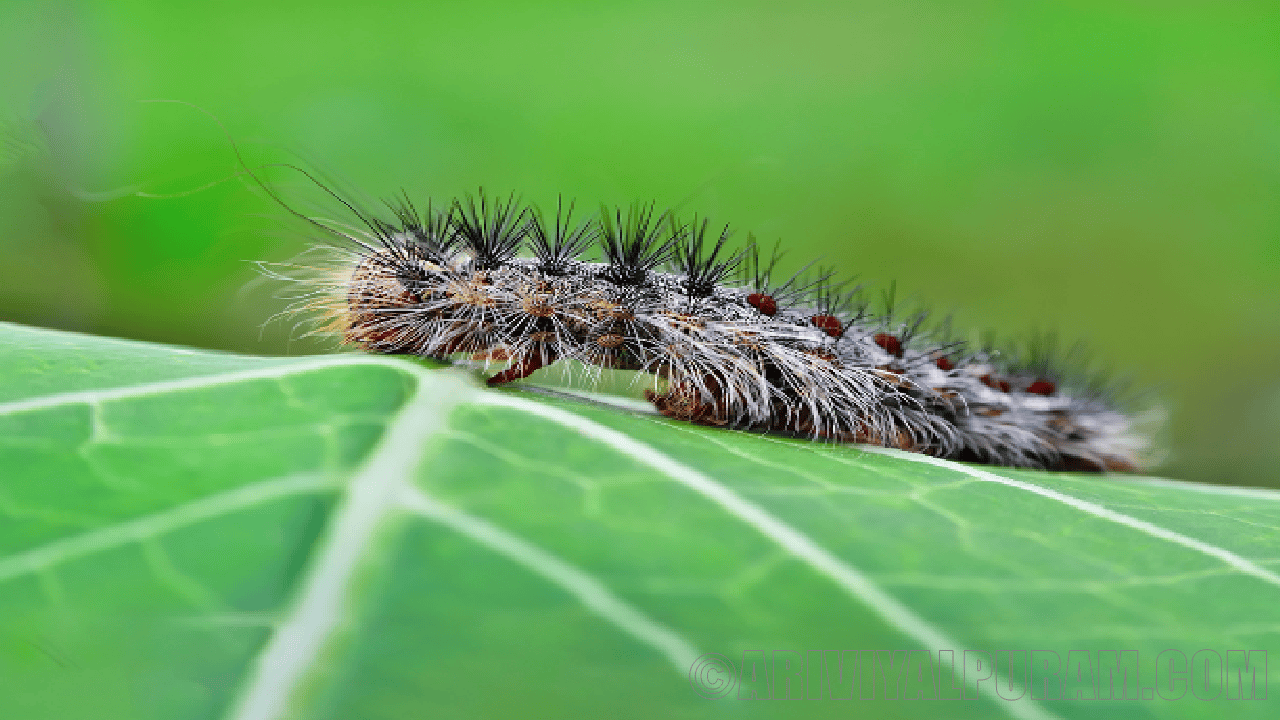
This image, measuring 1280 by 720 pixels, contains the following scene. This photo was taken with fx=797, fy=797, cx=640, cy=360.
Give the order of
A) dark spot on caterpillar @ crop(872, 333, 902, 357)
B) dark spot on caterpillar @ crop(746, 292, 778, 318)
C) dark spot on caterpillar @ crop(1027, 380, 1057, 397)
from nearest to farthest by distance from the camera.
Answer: dark spot on caterpillar @ crop(746, 292, 778, 318) → dark spot on caterpillar @ crop(872, 333, 902, 357) → dark spot on caterpillar @ crop(1027, 380, 1057, 397)

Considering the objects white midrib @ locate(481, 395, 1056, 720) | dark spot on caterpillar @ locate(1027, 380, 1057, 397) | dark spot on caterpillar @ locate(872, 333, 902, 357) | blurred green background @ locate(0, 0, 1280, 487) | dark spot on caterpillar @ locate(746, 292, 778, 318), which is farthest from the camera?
blurred green background @ locate(0, 0, 1280, 487)

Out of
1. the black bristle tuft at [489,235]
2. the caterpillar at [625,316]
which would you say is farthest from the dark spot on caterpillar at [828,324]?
the black bristle tuft at [489,235]

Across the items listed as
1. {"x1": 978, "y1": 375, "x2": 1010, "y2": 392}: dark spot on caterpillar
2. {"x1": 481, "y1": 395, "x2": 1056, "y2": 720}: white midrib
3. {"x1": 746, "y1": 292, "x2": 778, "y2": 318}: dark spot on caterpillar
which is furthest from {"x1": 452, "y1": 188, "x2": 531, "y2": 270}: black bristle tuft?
{"x1": 978, "y1": 375, "x2": 1010, "y2": 392}: dark spot on caterpillar

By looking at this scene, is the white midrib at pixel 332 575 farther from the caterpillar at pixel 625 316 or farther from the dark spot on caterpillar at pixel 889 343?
the dark spot on caterpillar at pixel 889 343

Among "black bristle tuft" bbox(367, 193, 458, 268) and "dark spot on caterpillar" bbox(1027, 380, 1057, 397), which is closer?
"black bristle tuft" bbox(367, 193, 458, 268)

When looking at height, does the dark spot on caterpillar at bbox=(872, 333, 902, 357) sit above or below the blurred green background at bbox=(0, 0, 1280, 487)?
below

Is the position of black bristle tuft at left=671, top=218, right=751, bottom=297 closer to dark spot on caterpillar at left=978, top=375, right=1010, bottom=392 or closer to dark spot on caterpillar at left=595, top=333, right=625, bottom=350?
dark spot on caterpillar at left=595, top=333, right=625, bottom=350

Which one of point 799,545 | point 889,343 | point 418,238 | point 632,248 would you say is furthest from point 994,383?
point 799,545

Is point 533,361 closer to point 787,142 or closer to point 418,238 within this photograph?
point 418,238

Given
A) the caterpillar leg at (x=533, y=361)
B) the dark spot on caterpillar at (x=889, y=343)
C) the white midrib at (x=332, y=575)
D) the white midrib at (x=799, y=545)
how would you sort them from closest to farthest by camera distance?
the white midrib at (x=332, y=575), the white midrib at (x=799, y=545), the caterpillar leg at (x=533, y=361), the dark spot on caterpillar at (x=889, y=343)
